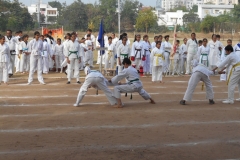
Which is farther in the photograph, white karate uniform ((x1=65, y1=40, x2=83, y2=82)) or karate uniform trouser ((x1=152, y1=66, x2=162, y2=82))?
karate uniform trouser ((x1=152, y1=66, x2=162, y2=82))

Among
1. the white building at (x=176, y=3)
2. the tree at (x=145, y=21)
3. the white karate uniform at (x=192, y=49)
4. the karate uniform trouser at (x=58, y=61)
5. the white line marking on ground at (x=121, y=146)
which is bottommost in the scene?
the white line marking on ground at (x=121, y=146)

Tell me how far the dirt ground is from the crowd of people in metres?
1.29

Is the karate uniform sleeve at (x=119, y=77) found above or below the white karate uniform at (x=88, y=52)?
below

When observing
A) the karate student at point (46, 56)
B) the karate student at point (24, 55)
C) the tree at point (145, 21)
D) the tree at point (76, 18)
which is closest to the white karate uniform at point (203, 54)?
the karate student at point (46, 56)

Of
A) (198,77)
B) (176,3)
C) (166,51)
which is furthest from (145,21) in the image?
(176,3)

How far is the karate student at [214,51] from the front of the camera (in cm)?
1848

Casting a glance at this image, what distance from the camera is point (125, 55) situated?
15820 millimetres

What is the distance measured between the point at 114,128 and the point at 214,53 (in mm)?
11170

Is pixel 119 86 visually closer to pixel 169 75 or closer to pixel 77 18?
pixel 169 75

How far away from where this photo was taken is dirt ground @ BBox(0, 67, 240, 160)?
696cm

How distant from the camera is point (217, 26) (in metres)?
45.2

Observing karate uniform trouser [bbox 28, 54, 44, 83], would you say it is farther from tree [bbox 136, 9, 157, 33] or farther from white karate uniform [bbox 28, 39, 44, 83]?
tree [bbox 136, 9, 157, 33]

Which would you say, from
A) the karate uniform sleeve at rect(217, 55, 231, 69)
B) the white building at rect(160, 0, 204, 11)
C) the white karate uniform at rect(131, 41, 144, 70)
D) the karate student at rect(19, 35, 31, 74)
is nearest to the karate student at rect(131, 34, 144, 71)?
the white karate uniform at rect(131, 41, 144, 70)

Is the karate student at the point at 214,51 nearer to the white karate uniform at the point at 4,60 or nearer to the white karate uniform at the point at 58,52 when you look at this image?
the white karate uniform at the point at 58,52
